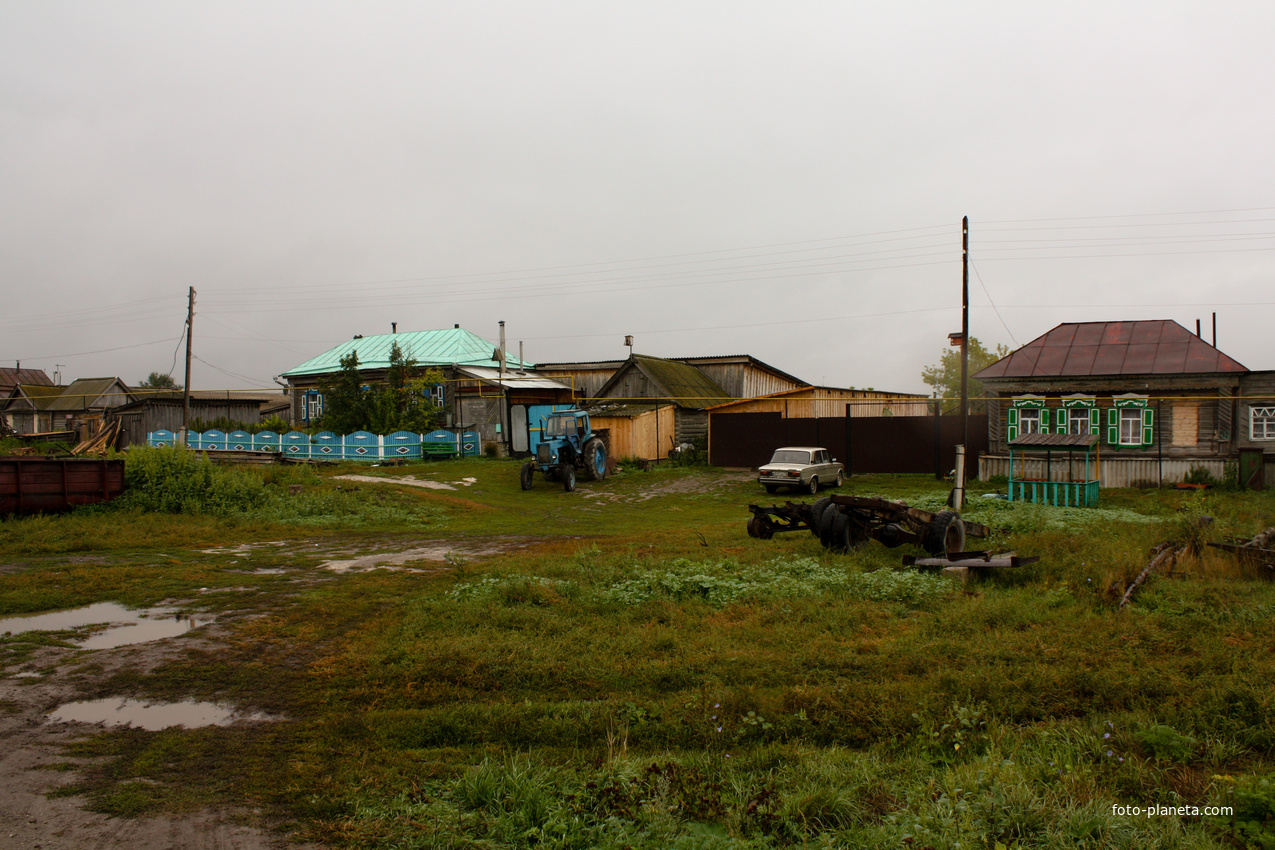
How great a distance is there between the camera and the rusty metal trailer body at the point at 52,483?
15953 mm

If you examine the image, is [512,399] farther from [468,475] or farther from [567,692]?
[567,692]

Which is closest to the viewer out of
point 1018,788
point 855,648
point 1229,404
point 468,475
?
point 1018,788

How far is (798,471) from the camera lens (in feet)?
70.5

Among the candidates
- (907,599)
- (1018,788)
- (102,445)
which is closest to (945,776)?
(1018,788)

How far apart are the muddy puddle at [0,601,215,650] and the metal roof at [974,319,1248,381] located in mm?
23016

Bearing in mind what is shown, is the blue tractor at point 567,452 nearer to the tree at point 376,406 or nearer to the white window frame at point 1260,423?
the tree at point 376,406


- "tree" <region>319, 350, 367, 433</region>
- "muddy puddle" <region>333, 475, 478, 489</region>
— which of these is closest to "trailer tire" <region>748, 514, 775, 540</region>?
"muddy puddle" <region>333, 475, 478, 489</region>

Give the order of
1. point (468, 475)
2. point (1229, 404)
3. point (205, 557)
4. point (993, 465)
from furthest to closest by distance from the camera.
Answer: point (468, 475)
point (993, 465)
point (1229, 404)
point (205, 557)

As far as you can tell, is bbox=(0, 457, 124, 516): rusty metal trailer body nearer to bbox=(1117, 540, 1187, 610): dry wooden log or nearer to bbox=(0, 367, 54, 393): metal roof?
bbox=(1117, 540, 1187, 610): dry wooden log

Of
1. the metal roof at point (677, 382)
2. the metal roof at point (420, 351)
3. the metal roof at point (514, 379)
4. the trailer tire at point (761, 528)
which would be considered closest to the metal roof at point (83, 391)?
the metal roof at point (420, 351)

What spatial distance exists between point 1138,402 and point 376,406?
90.2 feet

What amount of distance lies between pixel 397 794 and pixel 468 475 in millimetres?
22113

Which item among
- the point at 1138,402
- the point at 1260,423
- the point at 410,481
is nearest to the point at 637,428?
the point at 410,481

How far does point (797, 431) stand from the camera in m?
27.3
